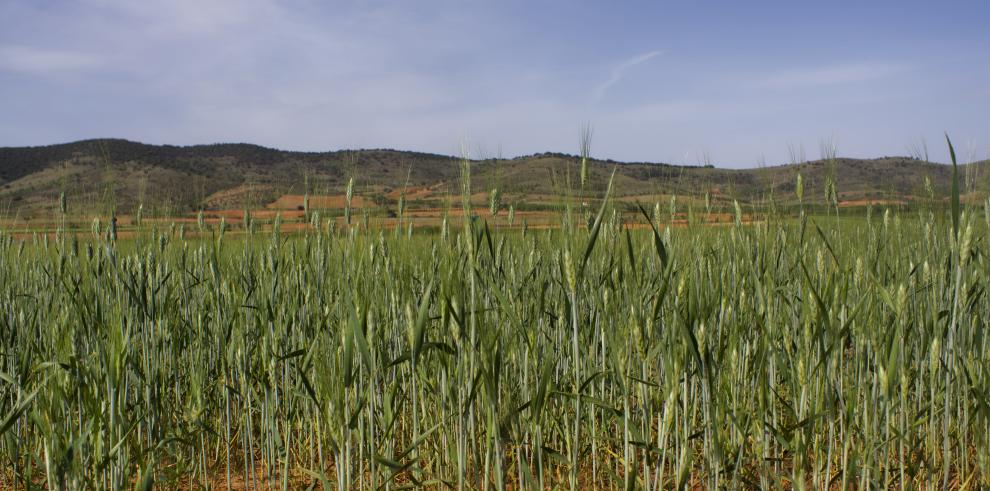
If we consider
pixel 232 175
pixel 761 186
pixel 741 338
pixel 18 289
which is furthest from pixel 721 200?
pixel 232 175

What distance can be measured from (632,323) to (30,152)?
208ft

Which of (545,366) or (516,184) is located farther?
(516,184)

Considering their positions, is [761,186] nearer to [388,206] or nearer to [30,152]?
[388,206]

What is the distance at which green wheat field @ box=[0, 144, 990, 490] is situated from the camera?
5.32ft

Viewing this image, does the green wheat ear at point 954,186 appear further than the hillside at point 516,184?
No

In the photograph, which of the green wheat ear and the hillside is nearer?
the green wheat ear

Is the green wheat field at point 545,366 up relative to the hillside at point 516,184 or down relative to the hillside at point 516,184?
down

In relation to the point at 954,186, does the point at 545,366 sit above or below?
below

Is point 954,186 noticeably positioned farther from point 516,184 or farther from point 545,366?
point 516,184

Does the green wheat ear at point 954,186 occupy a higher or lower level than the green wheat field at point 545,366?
higher

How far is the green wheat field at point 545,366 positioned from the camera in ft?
5.32

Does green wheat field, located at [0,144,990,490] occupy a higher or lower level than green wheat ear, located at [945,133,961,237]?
lower

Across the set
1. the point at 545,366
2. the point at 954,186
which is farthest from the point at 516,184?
the point at 954,186

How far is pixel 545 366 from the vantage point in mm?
1492
